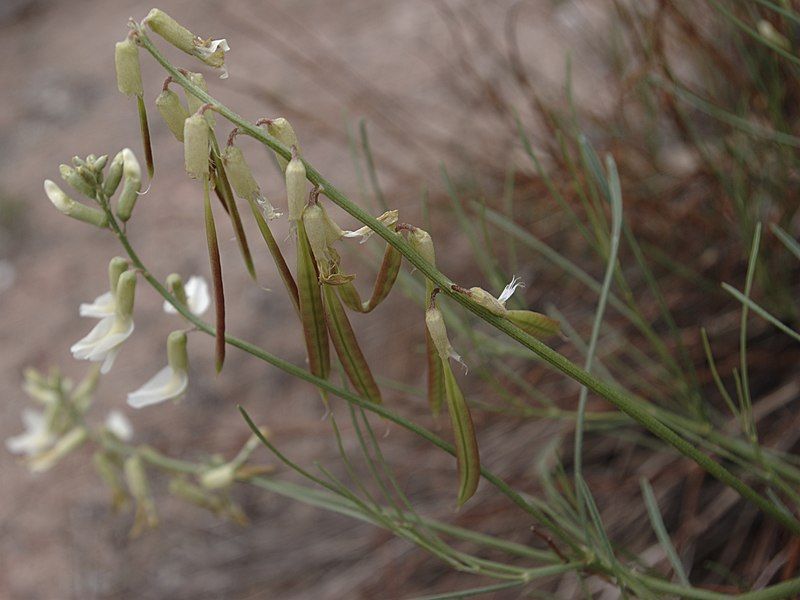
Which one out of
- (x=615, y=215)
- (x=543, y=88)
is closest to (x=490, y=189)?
(x=543, y=88)

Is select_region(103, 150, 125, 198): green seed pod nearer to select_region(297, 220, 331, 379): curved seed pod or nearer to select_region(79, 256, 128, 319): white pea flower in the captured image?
select_region(79, 256, 128, 319): white pea flower

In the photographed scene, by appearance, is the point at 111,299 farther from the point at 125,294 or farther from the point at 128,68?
the point at 128,68

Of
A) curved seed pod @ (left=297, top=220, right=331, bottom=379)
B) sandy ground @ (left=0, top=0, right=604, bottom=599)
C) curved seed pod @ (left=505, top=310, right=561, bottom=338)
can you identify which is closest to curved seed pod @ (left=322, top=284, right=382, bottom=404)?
curved seed pod @ (left=297, top=220, right=331, bottom=379)

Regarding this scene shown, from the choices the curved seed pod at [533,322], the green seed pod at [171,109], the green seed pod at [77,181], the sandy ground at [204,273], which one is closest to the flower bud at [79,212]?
the green seed pod at [77,181]

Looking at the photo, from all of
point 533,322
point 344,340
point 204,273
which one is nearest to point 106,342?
point 344,340

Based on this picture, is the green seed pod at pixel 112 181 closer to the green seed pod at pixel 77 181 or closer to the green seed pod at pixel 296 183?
the green seed pod at pixel 77 181

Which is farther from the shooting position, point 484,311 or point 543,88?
point 543,88

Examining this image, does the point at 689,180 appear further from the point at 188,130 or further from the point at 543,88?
the point at 188,130
